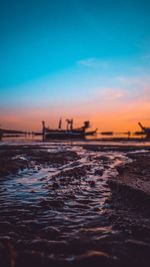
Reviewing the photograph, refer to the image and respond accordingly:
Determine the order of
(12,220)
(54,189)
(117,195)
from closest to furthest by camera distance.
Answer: (12,220)
(117,195)
(54,189)

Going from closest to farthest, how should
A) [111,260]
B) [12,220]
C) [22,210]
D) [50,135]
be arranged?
[111,260] → [12,220] → [22,210] → [50,135]

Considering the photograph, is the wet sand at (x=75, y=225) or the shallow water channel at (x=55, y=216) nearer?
the wet sand at (x=75, y=225)

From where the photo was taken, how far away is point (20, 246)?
3053 mm

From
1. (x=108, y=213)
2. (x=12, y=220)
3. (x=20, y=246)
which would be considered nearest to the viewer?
(x=20, y=246)

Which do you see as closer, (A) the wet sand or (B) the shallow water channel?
(A) the wet sand

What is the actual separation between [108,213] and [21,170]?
6.62 metres

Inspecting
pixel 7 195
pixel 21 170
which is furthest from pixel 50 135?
pixel 7 195

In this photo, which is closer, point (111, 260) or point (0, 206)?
point (111, 260)

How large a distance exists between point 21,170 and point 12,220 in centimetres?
609

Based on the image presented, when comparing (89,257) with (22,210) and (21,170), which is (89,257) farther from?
(21,170)

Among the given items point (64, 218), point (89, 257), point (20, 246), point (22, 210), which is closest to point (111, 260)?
point (89, 257)

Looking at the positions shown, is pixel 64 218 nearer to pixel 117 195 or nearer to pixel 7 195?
pixel 117 195

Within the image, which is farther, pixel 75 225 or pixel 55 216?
pixel 55 216

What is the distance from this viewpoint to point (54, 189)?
21.3 feet
